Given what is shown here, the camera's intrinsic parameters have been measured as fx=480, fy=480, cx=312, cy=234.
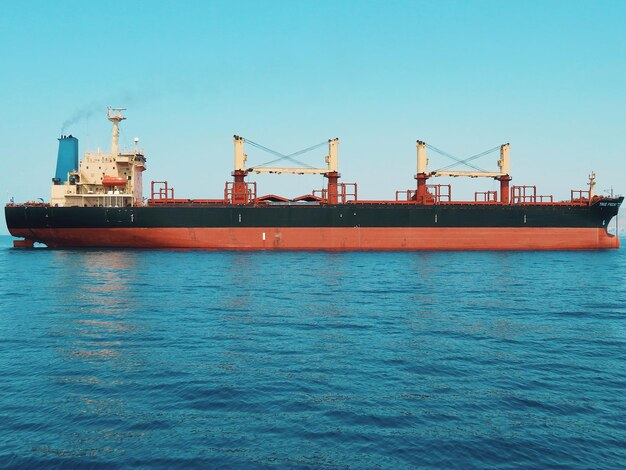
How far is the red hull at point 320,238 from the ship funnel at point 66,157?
702 centimetres

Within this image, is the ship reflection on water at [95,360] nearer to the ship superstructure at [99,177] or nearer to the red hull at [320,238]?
the red hull at [320,238]

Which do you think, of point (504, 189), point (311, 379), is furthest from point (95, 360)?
point (504, 189)

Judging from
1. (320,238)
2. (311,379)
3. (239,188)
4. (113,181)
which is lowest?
(311,379)

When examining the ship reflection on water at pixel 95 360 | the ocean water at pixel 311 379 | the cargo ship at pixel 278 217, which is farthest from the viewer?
the cargo ship at pixel 278 217

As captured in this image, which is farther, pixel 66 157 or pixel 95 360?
pixel 66 157

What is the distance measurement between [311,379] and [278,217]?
1495 inches

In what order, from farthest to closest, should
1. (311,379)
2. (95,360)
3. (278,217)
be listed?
(278,217) → (95,360) → (311,379)

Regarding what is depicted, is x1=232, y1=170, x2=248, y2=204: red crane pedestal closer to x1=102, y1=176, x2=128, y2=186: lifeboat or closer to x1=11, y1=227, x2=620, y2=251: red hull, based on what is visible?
x1=11, y1=227, x2=620, y2=251: red hull

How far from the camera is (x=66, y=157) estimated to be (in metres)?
51.3

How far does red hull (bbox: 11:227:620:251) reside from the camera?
47000 millimetres

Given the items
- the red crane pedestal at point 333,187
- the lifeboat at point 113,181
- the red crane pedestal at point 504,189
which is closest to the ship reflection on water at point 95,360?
the lifeboat at point 113,181

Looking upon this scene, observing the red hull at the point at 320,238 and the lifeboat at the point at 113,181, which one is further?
the lifeboat at the point at 113,181

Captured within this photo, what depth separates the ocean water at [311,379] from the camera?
24.6 ft

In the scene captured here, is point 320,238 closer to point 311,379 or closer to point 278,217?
point 278,217
